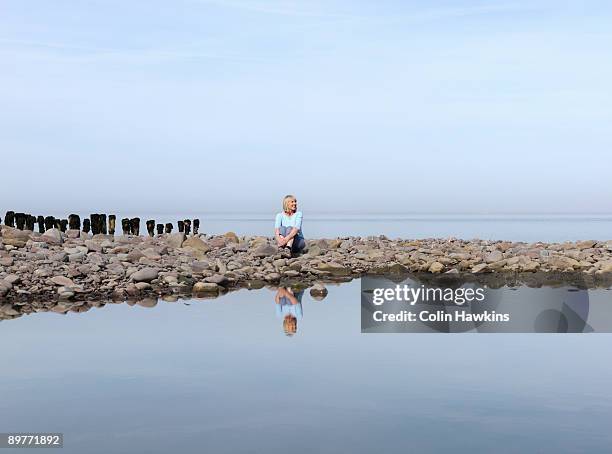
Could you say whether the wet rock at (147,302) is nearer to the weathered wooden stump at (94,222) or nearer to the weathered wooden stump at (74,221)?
the weathered wooden stump at (74,221)

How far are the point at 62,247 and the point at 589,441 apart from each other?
19647 mm

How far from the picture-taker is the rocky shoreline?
18.6 meters

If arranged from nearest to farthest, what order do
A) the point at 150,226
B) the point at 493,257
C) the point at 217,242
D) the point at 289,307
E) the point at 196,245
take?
1. the point at 289,307
2. the point at 493,257
3. the point at 196,245
4. the point at 217,242
5. the point at 150,226

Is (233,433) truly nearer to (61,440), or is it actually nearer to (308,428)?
(308,428)

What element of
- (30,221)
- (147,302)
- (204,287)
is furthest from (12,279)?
(30,221)

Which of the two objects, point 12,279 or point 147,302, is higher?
point 12,279

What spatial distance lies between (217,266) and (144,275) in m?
3.20

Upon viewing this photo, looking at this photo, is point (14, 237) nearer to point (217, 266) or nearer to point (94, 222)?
point (217, 266)

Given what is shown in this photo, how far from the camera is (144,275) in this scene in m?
19.6

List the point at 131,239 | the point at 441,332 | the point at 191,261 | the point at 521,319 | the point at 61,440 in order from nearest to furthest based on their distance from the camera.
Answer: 1. the point at 61,440
2. the point at 441,332
3. the point at 521,319
4. the point at 191,261
5. the point at 131,239

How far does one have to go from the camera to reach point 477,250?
96.6 feet

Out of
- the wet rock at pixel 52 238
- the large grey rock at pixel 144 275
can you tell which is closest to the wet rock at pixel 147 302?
the large grey rock at pixel 144 275

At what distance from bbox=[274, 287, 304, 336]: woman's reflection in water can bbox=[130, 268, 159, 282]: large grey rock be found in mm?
3001

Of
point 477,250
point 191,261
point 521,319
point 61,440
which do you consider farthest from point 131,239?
point 61,440
